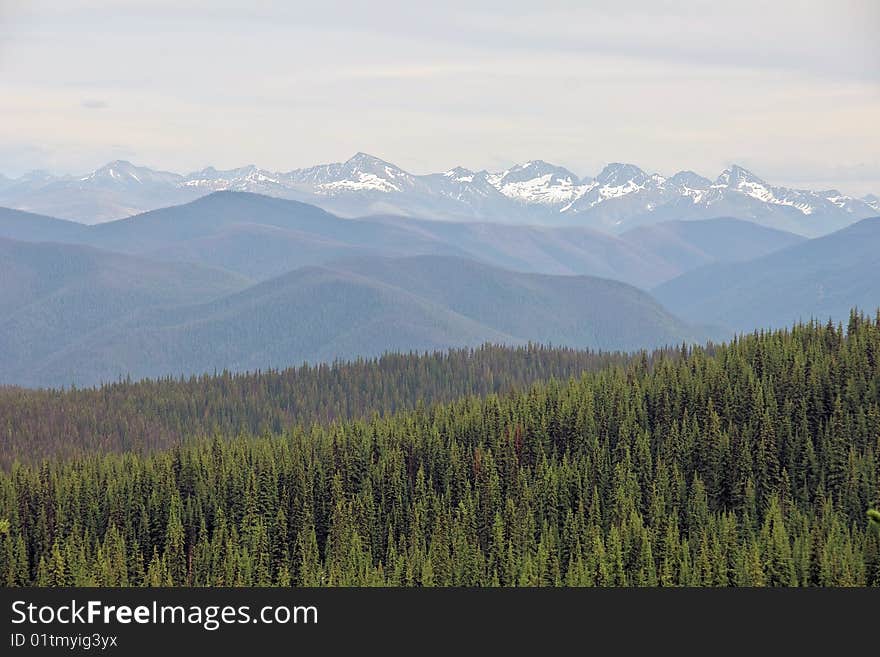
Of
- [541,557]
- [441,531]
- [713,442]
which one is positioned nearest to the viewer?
[541,557]

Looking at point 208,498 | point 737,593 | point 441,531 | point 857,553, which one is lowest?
point 737,593

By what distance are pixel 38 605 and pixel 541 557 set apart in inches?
3754

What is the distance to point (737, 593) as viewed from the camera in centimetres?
6525

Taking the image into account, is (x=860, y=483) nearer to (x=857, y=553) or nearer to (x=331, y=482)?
(x=857, y=553)

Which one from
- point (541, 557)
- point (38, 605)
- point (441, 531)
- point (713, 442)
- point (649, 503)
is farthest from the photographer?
point (713, 442)

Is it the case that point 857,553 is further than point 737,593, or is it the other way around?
point 857,553

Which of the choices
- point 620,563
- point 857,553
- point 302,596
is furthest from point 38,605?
point 857,553

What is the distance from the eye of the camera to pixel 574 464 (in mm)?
195375

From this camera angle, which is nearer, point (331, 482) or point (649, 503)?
point (649, 503)

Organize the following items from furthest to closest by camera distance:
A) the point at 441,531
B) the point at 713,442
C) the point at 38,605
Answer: the point at 713,442 → the point at 441,531 → the point at 38,605

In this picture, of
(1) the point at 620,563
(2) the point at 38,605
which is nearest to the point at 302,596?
(2) the point at 38,605

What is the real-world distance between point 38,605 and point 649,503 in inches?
5209

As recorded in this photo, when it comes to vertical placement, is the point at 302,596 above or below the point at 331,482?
below

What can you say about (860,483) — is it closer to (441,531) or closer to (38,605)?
(441,531)
